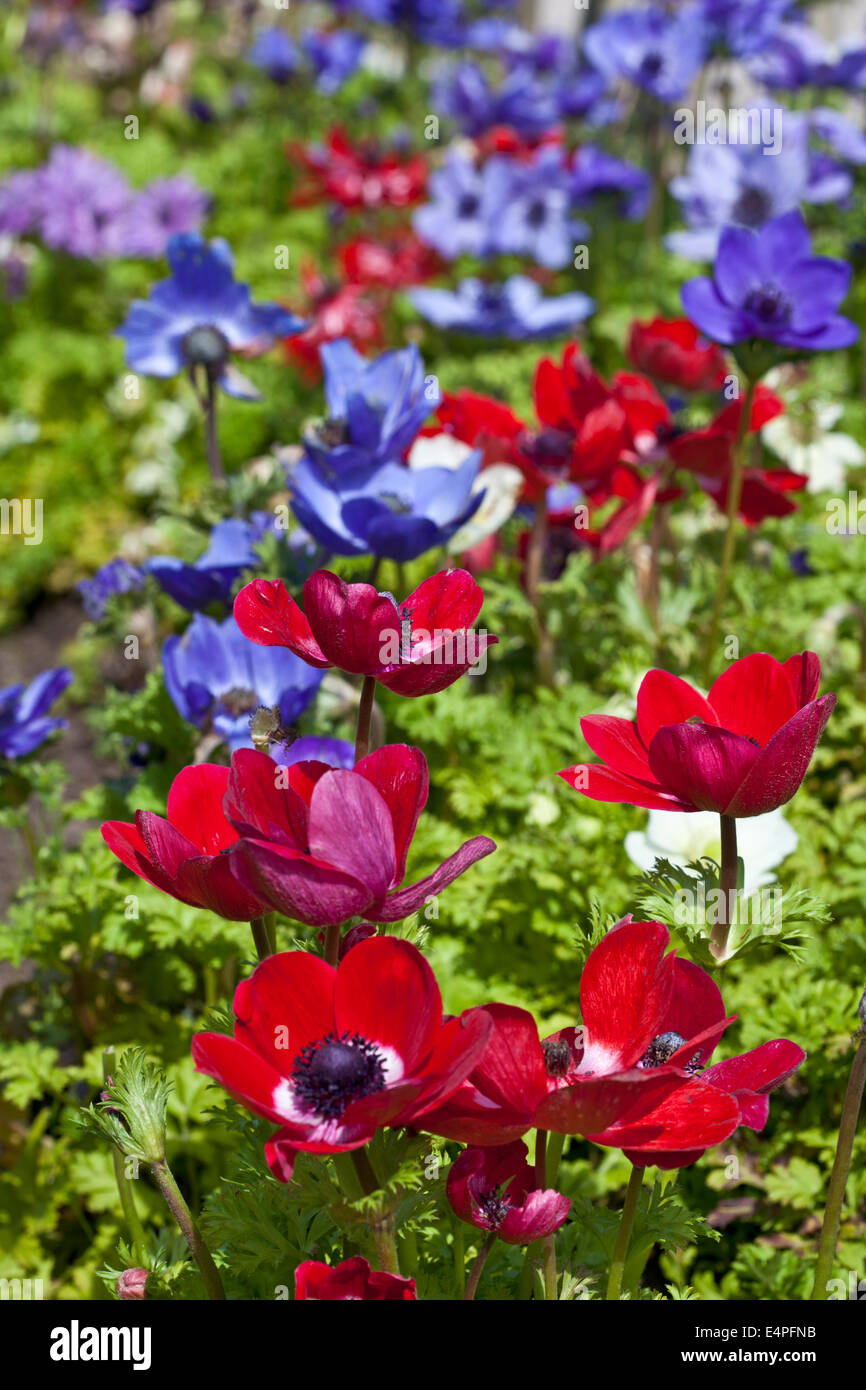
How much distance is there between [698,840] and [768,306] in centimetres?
73

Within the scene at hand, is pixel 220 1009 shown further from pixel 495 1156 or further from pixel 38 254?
pixel 38 254

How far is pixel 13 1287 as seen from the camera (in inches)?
65.0

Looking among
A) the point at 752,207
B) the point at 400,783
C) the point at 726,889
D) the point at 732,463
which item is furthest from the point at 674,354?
the point at 400,783

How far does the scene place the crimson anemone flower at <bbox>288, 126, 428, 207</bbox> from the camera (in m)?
4.23

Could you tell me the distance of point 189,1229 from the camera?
1078 millimetres

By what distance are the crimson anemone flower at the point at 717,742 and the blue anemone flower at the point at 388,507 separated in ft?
1.88

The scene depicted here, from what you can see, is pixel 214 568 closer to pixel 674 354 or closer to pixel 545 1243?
pixel 674 354

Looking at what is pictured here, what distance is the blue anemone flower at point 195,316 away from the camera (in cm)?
218

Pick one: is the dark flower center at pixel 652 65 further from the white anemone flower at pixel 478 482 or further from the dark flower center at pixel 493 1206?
the dark flower center at pixel 493 1206

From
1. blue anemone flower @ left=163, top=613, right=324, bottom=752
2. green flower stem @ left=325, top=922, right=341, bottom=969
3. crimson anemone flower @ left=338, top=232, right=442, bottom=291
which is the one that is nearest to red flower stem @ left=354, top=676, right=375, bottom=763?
green flower stem @ left=325, top=922, right=341, bottom=969

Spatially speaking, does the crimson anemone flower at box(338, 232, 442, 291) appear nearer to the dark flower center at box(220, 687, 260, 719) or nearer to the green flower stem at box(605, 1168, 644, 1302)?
the dark flower center at box(220, 687, 260, 719)

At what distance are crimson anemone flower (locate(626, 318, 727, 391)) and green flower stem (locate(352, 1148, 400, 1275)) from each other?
1649mm

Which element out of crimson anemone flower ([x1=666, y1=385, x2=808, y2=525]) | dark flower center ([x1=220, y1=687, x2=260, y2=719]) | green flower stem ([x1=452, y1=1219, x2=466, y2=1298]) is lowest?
green flower stem ([x1=452, y1=1219, x2=466, y2=1298])

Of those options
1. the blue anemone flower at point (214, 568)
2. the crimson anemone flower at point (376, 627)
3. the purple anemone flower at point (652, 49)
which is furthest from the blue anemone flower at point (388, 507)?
the purple anemone flower at point (652, 49)
